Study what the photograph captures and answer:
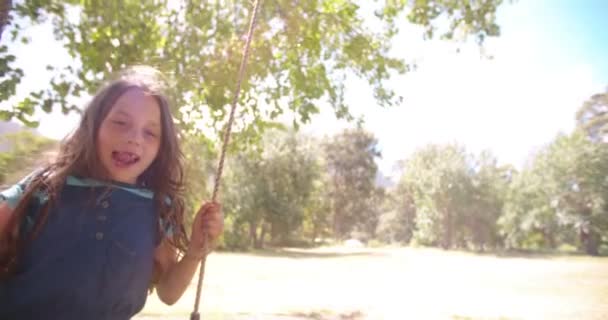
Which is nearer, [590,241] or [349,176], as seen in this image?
[590,241]

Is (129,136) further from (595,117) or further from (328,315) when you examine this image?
(595,117)

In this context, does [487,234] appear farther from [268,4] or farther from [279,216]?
[268,4]

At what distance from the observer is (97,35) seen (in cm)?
475

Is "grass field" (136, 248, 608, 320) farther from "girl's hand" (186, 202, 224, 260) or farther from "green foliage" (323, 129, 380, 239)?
"green foliage" (323, 129, 380, 239)

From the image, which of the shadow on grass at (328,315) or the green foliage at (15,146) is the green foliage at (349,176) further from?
the green foliage at (15,146)

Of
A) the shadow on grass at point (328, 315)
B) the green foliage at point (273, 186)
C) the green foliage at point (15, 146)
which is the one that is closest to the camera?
the green foliage at point (15, 146)

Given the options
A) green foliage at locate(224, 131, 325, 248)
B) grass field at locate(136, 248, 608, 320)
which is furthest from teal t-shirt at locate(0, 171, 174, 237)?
A: green foliage at locate(224, 131, 325, 248)

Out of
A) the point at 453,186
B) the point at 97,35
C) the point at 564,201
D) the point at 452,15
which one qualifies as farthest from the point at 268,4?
the point at 453,186

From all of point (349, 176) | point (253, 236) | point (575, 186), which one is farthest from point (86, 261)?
point (349, 176)

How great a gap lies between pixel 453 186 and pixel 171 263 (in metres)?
30.5

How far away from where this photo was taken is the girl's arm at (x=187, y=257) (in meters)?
1.91

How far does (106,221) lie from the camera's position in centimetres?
162

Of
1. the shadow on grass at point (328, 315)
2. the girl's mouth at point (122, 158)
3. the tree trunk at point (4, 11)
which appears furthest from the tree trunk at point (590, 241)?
the tree trunk at point (4, 11)

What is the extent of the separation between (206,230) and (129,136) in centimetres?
54
